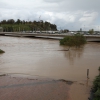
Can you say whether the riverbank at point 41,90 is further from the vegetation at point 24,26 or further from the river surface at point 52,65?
the vegetation at point 24,26

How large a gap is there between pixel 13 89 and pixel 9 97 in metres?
1.01

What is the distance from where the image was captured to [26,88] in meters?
9.15

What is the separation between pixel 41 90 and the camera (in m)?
8.90

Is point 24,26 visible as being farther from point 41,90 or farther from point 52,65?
point 41,90

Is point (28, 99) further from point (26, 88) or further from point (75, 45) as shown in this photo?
point (75, 45)

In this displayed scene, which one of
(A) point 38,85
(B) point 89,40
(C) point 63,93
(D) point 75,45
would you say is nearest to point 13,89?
(A) point 38,85

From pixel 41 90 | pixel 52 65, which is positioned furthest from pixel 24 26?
pixel 41 90

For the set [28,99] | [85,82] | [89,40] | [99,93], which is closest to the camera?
[99,93]

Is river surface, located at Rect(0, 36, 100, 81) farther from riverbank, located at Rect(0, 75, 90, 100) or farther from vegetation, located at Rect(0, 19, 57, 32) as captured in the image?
vegetation, located at Rect(0, 19, 57, 32)

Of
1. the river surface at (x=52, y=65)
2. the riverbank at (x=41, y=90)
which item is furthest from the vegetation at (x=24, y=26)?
the riverbank at (x=41, y=90)

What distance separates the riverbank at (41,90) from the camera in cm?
806

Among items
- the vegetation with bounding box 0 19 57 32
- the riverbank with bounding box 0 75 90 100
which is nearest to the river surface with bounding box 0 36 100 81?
the riverbank with bounding box 0 75 90 100

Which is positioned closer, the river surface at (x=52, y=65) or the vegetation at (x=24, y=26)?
the river surface at (x=52, y=65)

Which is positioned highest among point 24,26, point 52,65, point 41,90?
point 24,26
